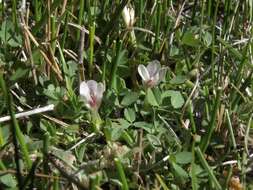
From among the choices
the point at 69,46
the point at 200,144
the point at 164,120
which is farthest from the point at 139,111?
the point at 69,46

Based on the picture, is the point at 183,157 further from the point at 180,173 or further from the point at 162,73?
the point at 162,73

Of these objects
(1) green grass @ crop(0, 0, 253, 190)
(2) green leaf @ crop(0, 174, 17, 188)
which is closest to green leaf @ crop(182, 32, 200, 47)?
(1) green grass @ crop(0, 0, 253, 190)

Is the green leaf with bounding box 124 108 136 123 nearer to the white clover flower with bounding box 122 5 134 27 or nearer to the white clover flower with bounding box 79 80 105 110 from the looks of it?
the white clover flower with bounding box 79 80 105 110

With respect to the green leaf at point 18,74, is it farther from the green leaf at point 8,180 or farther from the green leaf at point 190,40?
the green leaf at point 190,40

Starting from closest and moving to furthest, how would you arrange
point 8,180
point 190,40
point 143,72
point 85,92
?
point 8,180 → point 85,92 → point 143,72 → point 190,40

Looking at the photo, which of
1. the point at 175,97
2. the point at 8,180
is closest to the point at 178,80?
the point at 175,97

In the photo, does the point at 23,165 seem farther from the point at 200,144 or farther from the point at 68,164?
the point at 200,144
